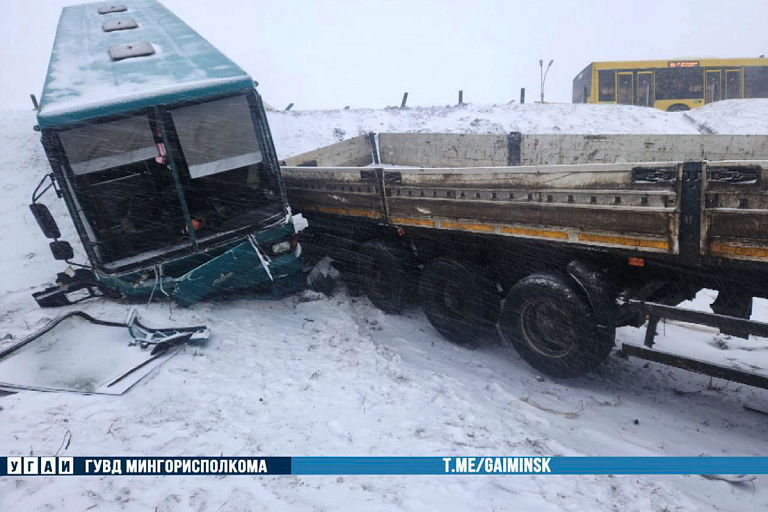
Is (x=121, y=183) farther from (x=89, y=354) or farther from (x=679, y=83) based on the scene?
(x=679, y=83)

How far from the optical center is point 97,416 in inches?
138

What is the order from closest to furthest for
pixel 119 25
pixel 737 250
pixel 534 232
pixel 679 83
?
pixel 737 250 → pixel 534 232 → pixel 119 25 → pixel 679 83

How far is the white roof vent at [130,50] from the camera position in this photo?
593 centimetres

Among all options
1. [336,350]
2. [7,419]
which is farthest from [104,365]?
[336,350]

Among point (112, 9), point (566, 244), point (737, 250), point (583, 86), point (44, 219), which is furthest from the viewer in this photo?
point (583, 86)

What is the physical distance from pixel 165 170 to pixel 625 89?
845 inches

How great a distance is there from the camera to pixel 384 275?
20.7 ft

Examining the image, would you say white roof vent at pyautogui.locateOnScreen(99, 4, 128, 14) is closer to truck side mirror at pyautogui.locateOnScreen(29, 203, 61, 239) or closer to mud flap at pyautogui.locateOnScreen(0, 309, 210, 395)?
truck side mirror at pyautogui.locateOnScreen(29, 203, 61, 239)

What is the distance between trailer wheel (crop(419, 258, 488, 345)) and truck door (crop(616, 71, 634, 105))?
1939 centimetres

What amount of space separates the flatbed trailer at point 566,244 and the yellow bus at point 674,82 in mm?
17063

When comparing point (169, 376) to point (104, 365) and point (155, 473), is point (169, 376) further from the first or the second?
point (155, 473)

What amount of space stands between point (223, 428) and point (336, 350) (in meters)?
1.81

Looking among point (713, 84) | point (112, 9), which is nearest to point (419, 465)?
point (112, 9)

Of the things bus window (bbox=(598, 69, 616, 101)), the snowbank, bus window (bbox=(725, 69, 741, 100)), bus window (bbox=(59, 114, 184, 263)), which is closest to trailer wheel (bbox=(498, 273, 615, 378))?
bus window (bbox=(59, 114, 184, 263))
